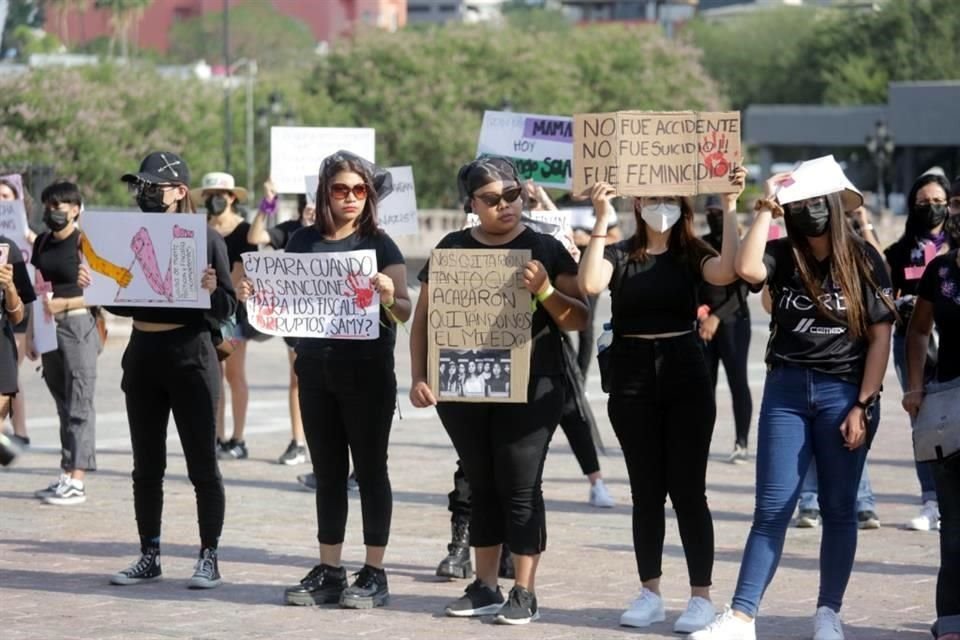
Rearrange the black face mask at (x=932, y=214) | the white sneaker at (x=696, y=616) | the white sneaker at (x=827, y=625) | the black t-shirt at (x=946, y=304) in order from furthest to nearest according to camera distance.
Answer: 1. the black face mask at (x=932, y=214)
2. the white sneaker at (x=696, y=616)
3. the white sneaker at (x=827, y=625)
4. the black t-shirt at (x=946, y=304)

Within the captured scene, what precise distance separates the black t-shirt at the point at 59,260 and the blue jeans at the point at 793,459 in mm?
5360

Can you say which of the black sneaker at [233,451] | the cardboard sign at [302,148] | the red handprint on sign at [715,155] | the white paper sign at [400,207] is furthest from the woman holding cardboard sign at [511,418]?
the black sneaker at [233,451]

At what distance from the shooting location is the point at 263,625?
7.75 meters

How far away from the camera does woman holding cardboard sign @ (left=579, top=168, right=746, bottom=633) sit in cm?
764

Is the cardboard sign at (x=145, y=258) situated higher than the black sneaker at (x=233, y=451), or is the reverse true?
the cardboard sign at (x=145, y=258)

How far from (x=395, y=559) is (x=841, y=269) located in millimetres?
3192

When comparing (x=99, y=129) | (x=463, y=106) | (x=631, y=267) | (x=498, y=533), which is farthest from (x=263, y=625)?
(x=463, y=106)

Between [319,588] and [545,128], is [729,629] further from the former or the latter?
[545,128]

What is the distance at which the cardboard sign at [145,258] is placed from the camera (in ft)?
28.4

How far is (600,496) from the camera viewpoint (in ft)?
36.8

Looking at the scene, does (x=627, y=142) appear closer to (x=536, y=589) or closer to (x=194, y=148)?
(x=536, y=589)

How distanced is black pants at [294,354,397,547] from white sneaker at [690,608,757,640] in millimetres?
1632

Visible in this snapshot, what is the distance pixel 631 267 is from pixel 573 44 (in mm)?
62951

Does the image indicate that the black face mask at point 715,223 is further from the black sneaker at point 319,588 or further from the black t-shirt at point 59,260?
the black sneaker at point 319,588
